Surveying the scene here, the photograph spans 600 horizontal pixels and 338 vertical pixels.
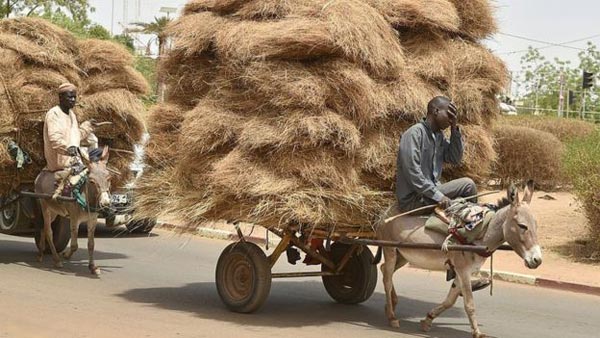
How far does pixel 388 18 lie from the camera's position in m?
8.64

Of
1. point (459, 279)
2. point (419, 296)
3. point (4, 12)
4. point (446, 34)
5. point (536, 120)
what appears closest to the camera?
point (459, 279)

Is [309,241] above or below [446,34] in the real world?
below

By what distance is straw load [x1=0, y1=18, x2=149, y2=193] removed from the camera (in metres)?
11.6

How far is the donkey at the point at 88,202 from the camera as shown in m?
11.0

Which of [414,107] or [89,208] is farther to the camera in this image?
[89,208]

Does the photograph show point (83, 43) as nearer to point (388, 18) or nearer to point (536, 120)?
point (388, 18)

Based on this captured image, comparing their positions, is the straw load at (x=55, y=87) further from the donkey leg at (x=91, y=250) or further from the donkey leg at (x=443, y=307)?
the donkey leg at (x=443, y=307)

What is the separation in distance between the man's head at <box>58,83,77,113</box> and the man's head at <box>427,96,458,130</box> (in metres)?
5.23

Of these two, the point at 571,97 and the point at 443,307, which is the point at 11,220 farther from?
the point at 571,97

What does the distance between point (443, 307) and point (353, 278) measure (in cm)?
188

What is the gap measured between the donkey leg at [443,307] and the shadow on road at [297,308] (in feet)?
0.26

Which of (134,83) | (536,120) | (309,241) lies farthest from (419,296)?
(536,120)

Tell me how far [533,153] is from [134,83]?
13.9 m

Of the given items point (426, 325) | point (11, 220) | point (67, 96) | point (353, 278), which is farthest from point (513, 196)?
point (11, 220)
